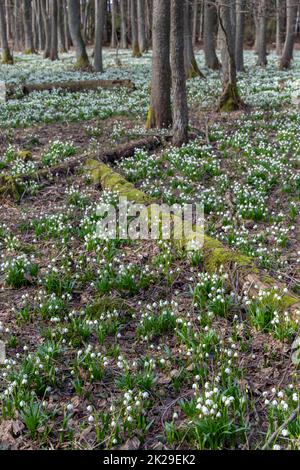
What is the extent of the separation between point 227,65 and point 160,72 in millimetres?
2833

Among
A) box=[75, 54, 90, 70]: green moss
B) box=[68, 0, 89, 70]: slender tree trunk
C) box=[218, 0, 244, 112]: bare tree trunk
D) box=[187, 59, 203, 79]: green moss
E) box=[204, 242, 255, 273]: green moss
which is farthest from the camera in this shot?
box=[75, 54, 90, 70]: green moss

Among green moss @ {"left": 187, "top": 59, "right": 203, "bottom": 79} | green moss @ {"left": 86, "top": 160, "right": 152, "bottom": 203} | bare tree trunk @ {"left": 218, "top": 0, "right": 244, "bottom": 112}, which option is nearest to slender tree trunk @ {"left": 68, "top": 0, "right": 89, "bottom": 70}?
green moss @ {"left": 187, "top": 59, "right": 203, "bottom": 79}

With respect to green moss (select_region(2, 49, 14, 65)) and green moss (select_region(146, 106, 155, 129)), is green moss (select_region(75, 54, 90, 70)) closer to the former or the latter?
green moss (select_region(2, 49, 14, 65))

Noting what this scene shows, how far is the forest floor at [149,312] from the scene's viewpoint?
3973 millimetres

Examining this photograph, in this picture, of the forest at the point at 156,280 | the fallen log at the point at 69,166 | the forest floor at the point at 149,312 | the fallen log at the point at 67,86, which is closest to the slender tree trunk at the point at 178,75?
the forest at the point at 156,280

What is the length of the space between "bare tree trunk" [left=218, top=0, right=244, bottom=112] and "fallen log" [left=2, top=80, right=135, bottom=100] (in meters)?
6.36

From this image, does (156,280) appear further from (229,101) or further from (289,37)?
(289,37)

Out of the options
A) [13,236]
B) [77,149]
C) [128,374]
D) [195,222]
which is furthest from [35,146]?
[128,374]

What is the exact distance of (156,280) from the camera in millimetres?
6336

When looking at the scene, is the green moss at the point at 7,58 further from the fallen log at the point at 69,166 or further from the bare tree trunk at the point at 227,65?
the fallen log at the point at 69,166

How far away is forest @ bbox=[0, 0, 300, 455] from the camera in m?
4.02

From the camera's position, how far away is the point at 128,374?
14.6 ft

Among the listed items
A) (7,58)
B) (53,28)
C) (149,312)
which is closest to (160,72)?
(149,312)
